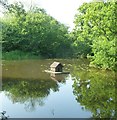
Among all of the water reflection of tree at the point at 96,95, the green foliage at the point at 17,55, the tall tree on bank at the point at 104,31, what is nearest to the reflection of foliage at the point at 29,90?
the water reflection of tree at the point at 96,95

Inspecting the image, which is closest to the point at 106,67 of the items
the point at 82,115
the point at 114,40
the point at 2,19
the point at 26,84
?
the point at 114,40

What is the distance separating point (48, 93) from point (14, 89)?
87.1 inches

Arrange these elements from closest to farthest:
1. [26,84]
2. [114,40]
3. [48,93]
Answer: [48,93] → [26,84] → [114,40]

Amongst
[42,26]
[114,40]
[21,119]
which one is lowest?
[21,119]

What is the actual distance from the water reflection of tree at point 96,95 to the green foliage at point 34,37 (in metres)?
27.2

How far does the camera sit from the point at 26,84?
20734 millimetres

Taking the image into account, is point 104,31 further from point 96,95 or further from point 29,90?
point 96,95

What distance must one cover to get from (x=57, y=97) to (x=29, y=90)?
2.29 metres

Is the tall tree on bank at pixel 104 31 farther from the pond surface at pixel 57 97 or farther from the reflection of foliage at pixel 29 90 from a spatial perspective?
the reflection of foliage at pixel 29 90

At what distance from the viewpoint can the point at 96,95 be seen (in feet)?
56.0

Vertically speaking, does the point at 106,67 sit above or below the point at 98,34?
below

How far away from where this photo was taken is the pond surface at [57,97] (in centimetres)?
1338

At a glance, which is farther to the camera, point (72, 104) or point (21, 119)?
point (72, 104)

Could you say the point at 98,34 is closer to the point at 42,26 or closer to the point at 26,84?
the point at 26,84
